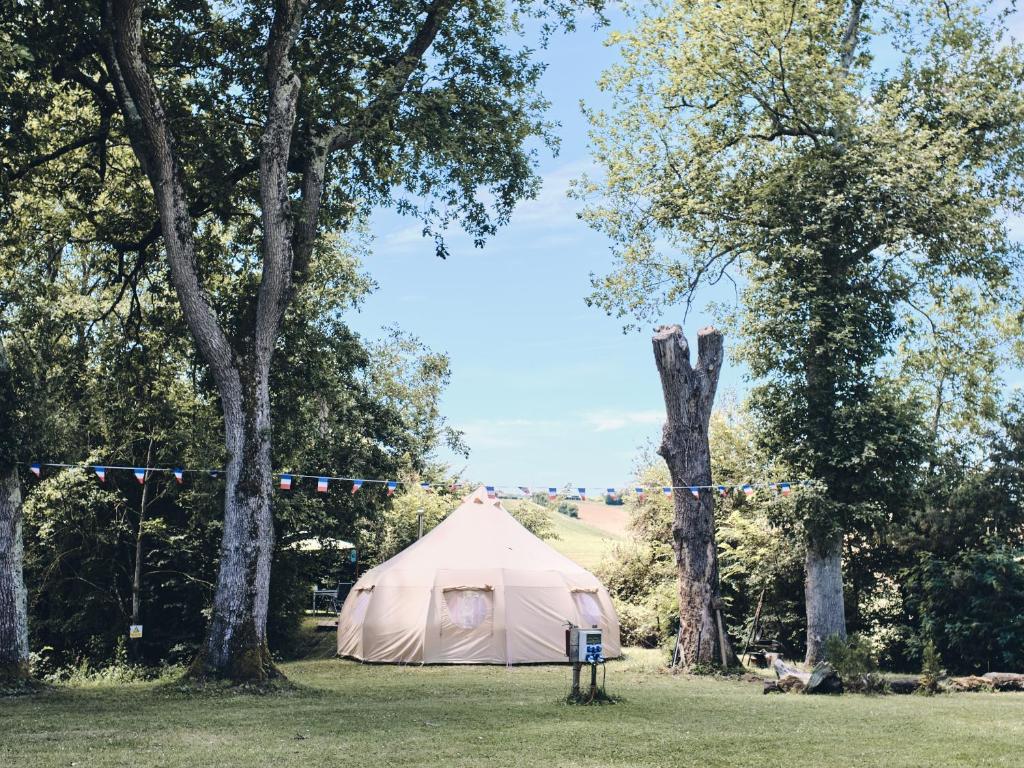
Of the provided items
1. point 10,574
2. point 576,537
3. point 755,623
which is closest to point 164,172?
point 10,574

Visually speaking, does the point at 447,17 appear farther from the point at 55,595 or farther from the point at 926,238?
the point at 55,595

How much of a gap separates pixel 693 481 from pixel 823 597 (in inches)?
111

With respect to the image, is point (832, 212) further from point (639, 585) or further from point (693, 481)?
point (639, 585)

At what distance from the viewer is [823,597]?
15.4 metres

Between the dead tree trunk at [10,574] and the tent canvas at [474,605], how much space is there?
24.2 feet

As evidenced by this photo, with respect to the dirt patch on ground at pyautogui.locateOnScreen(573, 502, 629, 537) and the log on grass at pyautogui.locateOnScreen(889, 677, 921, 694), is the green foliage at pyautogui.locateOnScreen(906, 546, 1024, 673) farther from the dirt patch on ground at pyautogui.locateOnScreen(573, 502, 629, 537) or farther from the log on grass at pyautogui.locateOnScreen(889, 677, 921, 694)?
the dirt patch on ground at pyautogui.locateOnScreen(573, 502, 629, 537)

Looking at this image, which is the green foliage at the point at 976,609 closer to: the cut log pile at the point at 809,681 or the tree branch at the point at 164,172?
the cut log pile at the point at 809,681

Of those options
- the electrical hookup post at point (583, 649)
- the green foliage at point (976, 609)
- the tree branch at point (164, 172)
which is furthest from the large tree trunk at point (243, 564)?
the green foliage at point (976, 609)

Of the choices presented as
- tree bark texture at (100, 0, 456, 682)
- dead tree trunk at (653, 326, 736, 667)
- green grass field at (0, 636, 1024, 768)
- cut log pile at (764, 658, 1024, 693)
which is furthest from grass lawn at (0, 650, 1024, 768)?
dead tree trunk at (653, 326, 736, 667)

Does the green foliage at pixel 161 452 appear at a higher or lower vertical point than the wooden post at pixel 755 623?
higher

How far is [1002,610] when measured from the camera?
15297 millimetres

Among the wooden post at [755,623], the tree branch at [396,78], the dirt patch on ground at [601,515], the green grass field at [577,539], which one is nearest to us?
the tree branch at [396,78]

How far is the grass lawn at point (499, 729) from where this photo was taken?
667 cm

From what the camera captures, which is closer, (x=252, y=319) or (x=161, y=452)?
(x=252, y=319)
